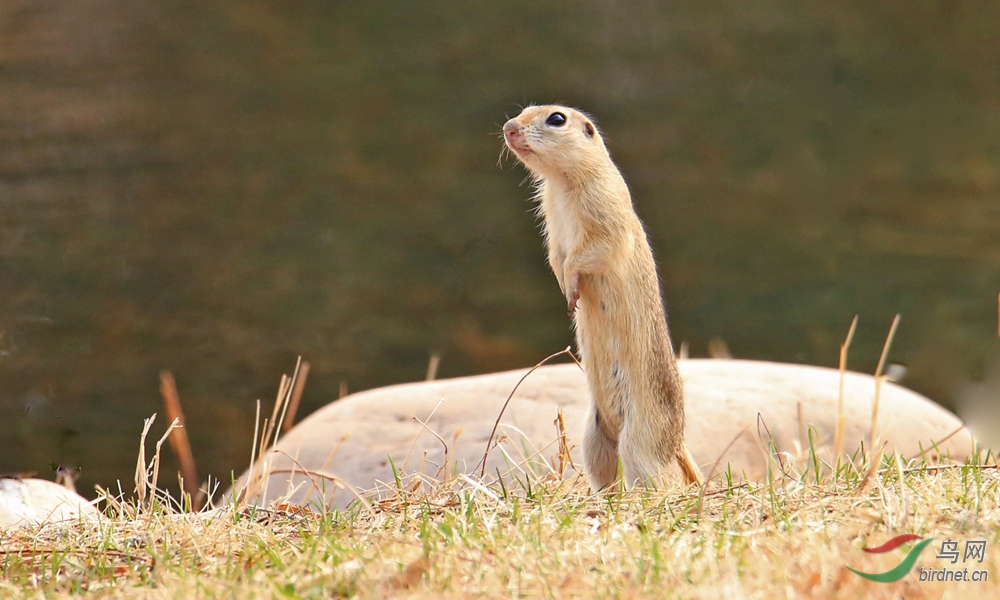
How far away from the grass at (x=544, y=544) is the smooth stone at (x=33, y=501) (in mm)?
653

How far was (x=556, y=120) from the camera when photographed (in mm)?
3865

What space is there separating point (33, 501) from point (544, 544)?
90.7 inches

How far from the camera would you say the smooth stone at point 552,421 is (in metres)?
4.79

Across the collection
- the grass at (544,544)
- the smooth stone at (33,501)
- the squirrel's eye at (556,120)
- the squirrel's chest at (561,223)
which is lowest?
the smooth stone at (33,501)

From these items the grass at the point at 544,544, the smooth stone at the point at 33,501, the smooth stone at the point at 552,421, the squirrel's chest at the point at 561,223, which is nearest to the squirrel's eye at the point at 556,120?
the squirrel's chest at the point at 561,223

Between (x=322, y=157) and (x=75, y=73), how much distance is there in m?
3.41

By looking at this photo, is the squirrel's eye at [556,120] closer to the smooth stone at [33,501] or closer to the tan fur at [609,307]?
the tan fur at [609,307]

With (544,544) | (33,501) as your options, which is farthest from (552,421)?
(544,544)

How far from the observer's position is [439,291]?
894 centimetres

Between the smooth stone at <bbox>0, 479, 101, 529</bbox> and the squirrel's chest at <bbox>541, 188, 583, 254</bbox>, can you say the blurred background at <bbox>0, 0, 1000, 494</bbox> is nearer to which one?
the smooth stone at <bbox>0, 479, 101, 529</bbox>

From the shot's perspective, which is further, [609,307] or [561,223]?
[561,223]

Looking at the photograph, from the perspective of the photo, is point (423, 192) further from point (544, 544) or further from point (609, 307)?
point (544, 544)

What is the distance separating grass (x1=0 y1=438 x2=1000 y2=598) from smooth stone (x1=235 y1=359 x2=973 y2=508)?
1469 mm

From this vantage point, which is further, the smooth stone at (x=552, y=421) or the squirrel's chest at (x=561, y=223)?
the smooth stone at (x=552, y=421)
